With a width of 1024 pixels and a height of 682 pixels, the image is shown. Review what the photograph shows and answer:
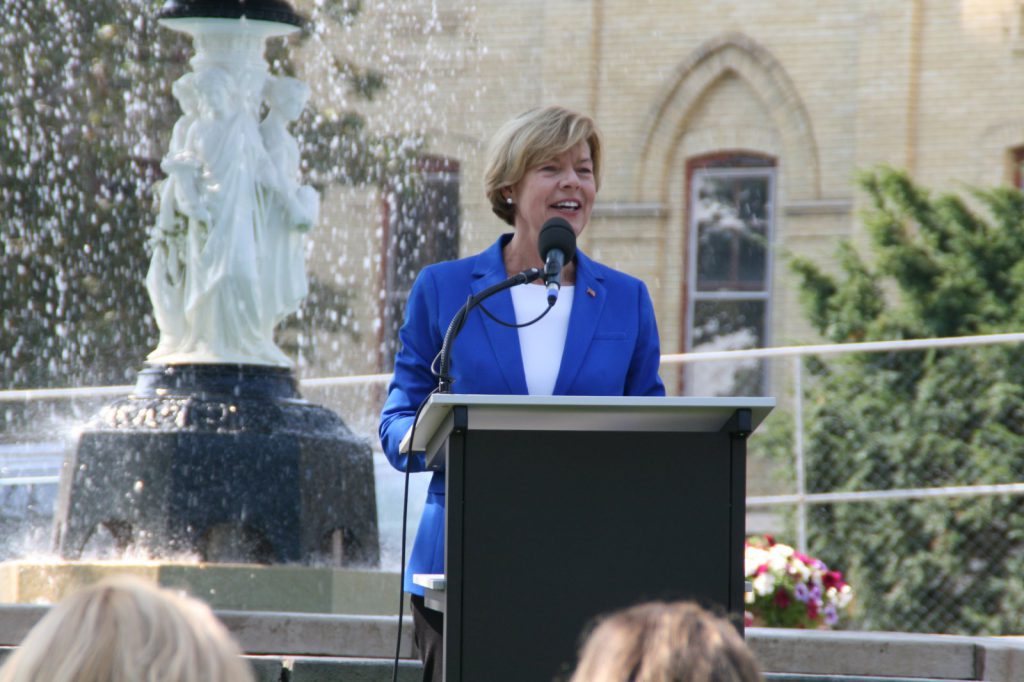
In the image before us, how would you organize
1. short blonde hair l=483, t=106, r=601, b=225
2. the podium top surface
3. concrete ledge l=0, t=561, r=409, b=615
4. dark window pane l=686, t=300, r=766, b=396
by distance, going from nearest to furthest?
1. the podium top surface
2. short blonde hair l=483, t=106, r=601, b=225
3. concrete ledge l=0, t=561, r=409, b=615
4. dark window pane l=686, t=300, r=766, b=396

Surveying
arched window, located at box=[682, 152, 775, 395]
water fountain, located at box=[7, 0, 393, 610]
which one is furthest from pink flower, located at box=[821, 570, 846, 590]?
arched window, located at box=[682, 152, 775, 395]

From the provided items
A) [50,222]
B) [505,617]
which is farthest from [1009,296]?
[505,617]

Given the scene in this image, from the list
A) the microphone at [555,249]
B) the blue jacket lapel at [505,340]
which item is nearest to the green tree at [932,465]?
the blue jacket lapel at [505,340]

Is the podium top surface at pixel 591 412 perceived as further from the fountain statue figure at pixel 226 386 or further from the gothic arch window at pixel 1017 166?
the gothic arch window at pixel 1017 166

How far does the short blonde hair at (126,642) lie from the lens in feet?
6.39

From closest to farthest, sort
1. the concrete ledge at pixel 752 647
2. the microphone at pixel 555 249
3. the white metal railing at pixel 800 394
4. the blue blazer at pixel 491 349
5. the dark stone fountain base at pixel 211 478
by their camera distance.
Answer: the microphone at pixel 555 249 < the blue blazer at pixel 491 349 < the concrete ledge at pixel 752 647 < the dark stone fountain base at pixel 211 478 < the white metal railing at pixel 800 394

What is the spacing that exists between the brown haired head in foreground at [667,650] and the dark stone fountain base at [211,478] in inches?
197

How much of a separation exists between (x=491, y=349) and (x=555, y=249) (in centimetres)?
36

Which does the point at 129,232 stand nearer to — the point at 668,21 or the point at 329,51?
Result: the point at 329,51

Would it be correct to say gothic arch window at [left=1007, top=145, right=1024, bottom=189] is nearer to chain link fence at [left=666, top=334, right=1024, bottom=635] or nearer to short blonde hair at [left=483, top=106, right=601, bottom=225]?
chain link fence at [left=666, top=334, right=1024, bottom=635]

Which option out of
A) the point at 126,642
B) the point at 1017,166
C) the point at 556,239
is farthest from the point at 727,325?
the point at 126,642

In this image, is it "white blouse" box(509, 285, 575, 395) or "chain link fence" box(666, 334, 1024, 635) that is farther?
"chain link fence" box(666, 334, 1024, 635)

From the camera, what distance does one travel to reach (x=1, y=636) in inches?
206

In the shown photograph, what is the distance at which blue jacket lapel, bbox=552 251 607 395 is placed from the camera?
→ 3891mm
